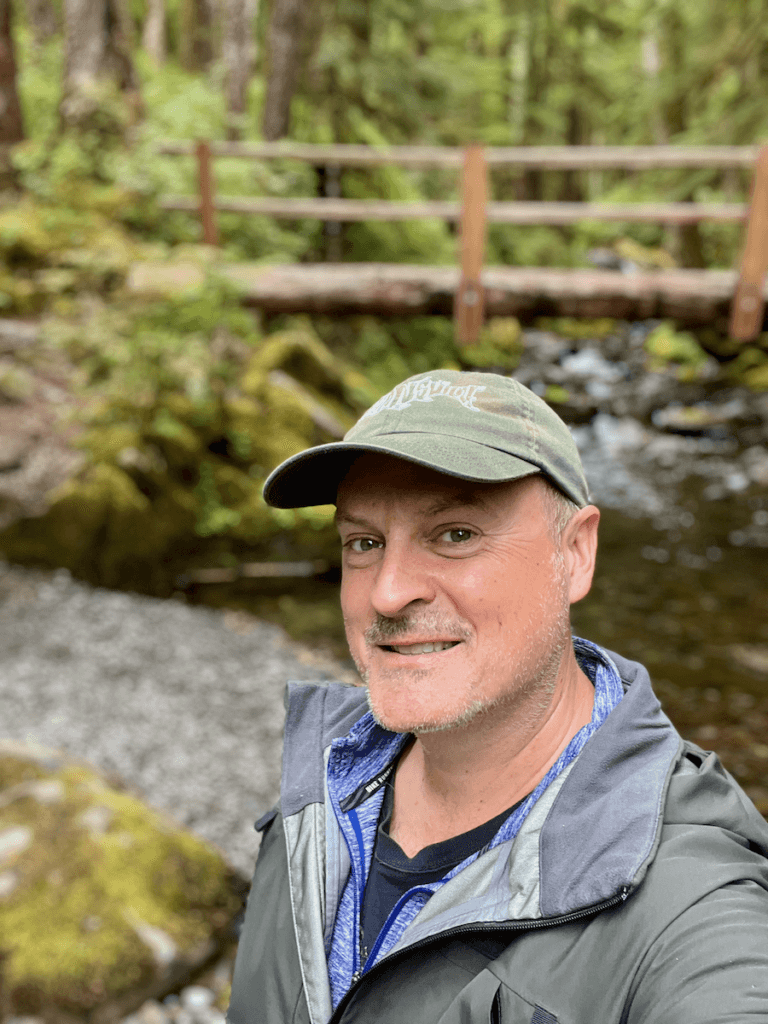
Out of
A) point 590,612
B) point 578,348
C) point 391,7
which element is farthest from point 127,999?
point 578,348

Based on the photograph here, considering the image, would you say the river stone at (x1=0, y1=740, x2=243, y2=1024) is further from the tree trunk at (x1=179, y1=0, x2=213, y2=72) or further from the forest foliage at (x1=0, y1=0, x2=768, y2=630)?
the tree trunk at (x1=179, y1=0, x2=213, y2=72)

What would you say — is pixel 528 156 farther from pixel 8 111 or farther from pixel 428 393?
pixel 428 393

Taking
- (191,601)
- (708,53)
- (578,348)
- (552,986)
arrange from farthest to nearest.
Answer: (578,348)
(708,53)
(191,601)
(552,986)

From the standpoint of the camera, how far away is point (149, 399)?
7.86 m

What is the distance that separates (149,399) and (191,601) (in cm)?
200

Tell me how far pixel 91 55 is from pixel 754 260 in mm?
8896

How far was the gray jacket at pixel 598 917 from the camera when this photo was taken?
1082 millimetres

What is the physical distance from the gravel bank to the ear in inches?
148

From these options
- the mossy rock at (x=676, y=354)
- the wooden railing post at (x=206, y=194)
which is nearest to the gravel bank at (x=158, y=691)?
the wooden railing post at (x=206, y=194)

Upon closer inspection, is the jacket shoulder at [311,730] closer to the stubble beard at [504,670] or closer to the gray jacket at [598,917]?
the gray jacket at [598,917]

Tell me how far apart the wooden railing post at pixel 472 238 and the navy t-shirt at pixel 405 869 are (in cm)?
811

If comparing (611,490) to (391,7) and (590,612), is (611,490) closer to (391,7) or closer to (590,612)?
(590,612)

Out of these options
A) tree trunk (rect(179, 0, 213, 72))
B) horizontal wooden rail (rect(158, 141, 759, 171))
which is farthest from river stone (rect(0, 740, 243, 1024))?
tree trunk (rect(179, 0, 213, 72))

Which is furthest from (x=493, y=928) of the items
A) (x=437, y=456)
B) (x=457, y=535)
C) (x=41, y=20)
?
(x=41, y=20)
